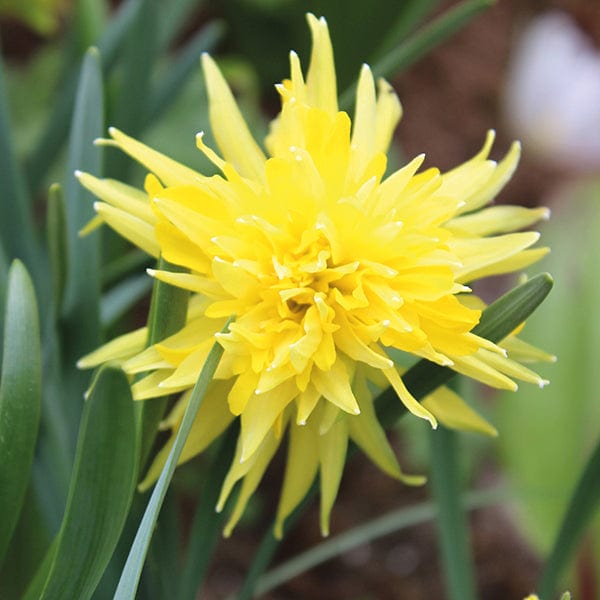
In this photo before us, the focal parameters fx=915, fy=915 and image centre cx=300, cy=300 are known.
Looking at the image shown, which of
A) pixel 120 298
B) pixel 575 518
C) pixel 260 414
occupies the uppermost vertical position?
pixel 120 298

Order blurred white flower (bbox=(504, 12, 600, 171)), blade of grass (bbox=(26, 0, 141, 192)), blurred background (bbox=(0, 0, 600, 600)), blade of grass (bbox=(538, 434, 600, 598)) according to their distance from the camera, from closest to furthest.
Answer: blade of grass (bbox=(538, 434, 600, 598)) < blade of grass (bbox=(26, 0, 141, 192)) < blurred background (bbox=(0, 0, 600, 600)) < blurred white flower (bbox=(504, 12, 600, 171))

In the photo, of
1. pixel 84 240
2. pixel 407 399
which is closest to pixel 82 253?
pixel 84 240

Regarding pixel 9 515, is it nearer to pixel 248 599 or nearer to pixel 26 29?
pixel 248 599

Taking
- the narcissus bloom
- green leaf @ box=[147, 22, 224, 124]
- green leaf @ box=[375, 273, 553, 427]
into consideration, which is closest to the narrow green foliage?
the narcissus bloom

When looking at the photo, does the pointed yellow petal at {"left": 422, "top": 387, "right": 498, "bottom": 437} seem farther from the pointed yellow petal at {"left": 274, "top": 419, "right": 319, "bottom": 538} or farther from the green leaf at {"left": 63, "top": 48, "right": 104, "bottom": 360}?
the green leaf at {"left": 63, "top": 48, "right": 104, "bottom": 360}

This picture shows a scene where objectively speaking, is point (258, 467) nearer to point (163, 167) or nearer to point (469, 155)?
point (163, 167)

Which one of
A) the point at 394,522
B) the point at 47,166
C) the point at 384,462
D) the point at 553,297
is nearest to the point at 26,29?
the point at 47,166

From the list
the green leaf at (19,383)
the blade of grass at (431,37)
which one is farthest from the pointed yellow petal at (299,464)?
the blade of grass at (431,37)
